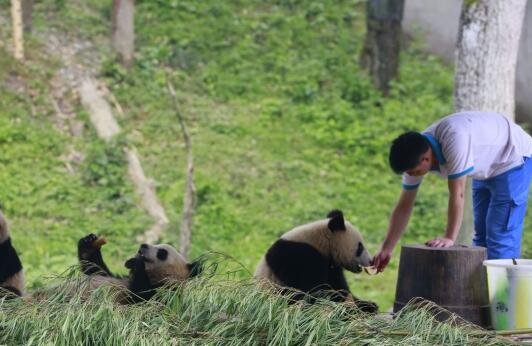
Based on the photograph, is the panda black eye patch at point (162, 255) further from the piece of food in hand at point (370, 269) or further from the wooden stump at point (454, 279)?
the wooden stump at point (454, 279)

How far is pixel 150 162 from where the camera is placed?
1298 cm

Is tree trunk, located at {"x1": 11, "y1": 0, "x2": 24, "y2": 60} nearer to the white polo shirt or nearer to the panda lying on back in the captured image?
the panda lying on back

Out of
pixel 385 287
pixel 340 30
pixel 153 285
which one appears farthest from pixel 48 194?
pixel 340 30

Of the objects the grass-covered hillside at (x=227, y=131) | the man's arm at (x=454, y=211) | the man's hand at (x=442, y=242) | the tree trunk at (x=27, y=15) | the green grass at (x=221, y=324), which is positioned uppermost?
the tree trunk at (x=27, y=15)

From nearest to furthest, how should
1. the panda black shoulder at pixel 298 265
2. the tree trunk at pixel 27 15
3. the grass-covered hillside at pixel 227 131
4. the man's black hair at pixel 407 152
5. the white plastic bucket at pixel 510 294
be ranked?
the white plastic bucket at pixel 510 294 → the man's black hair at pixel 407 152 → the panda black shoulder at pixel 298 265 → the grass-covered hillside at pixel 227 131 → the tree trunk at pixel 27 15

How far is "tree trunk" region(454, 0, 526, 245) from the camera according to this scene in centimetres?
874

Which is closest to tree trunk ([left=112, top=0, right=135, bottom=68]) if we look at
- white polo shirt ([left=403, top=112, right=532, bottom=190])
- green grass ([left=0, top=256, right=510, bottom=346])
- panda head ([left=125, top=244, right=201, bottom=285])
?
panda head ([left=125, top=244, right=201, bottom=285])

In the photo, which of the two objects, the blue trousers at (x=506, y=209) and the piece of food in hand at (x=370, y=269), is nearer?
the blue trousers at (x=506, y=209)

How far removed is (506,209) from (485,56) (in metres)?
2.62

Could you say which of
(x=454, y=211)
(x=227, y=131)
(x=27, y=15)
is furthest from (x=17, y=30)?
(x=454, y=211)

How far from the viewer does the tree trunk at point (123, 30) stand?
1471cm

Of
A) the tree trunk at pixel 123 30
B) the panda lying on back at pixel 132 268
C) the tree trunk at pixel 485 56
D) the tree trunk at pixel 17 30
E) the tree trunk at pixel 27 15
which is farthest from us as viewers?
the tree trunk at pixel 27 15

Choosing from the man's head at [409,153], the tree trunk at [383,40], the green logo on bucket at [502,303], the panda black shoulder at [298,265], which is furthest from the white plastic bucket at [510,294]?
the tree trunk at [383,40]

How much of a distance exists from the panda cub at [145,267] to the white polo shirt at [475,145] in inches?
65.7
